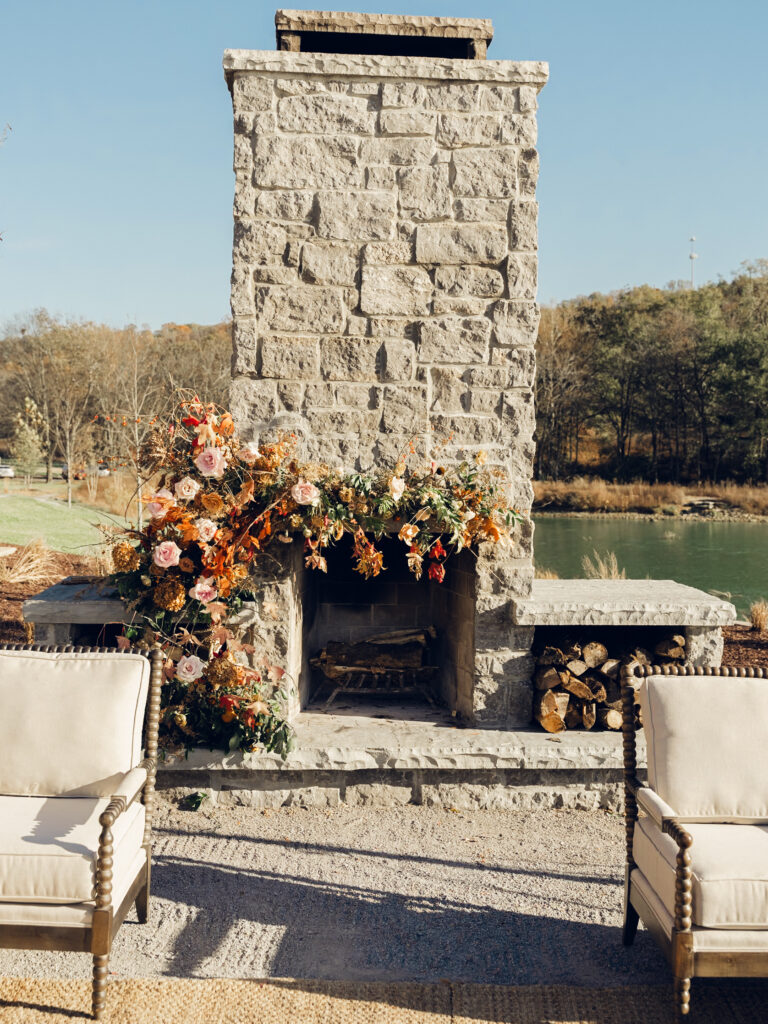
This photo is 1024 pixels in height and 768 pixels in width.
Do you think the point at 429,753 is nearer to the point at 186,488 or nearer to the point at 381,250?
the point at 186,488

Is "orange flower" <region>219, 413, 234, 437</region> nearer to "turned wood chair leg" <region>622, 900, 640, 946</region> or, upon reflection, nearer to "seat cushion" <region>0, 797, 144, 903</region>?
"seat cushion" <region>0, 797, 144, 903</region>

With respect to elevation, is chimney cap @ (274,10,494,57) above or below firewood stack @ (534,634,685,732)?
above

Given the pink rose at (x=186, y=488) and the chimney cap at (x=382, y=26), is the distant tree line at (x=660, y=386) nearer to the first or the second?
the chimney cap at (x=382, y=26)

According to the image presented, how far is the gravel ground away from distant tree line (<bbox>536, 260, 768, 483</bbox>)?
975 inches

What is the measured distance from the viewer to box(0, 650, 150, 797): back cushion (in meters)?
2.76

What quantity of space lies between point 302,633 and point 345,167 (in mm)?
2395

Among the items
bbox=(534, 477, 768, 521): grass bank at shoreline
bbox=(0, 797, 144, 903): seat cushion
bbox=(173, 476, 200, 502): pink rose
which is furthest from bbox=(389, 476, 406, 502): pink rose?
bbox=(534, 477, 768, 521): grass bank at shoreline

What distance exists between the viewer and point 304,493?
3598 mm

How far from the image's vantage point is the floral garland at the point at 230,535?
3.67 m

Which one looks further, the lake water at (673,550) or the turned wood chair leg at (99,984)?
the lake water at (673,550)

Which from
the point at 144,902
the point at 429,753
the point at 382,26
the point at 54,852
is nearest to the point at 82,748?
the point at 54,852

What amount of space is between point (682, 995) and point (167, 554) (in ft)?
8.15

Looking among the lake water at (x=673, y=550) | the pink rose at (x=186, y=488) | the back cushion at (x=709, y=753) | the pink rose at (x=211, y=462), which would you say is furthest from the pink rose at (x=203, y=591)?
the lake water at (x=673, y=550)

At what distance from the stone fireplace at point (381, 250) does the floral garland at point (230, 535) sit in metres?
0.20
